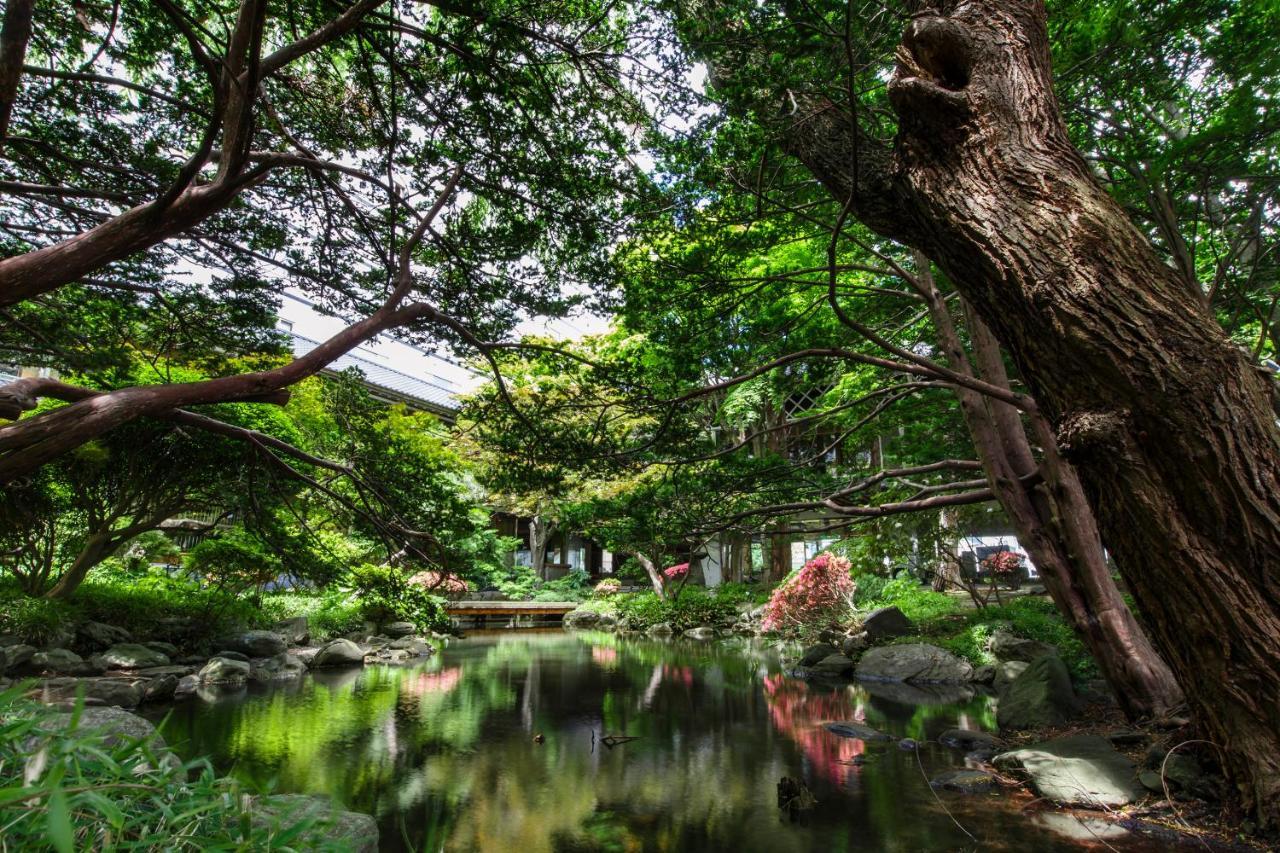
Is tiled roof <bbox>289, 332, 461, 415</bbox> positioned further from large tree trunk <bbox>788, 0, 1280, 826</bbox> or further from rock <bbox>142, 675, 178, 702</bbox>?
large tree trunk <bbox>788, 0, 1280, 826</bbox>

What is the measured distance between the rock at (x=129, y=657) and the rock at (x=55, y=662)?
25 centimetres

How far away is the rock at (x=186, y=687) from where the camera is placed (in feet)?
Answer: 23.0

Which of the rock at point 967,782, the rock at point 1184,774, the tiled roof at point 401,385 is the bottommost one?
the rock at point 967,782

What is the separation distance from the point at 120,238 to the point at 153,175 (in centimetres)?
207

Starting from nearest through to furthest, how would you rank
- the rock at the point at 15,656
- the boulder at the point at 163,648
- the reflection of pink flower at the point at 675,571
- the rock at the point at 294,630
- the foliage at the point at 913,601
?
1. the rock at the point at 15,656
2. the boulder at the point at 163,648
3. the rock at the point at 294,630
4. the foliage at the point at 913,601
5. the reflection of pink flower at the point at 675,571

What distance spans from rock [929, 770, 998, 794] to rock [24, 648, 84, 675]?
330 inches

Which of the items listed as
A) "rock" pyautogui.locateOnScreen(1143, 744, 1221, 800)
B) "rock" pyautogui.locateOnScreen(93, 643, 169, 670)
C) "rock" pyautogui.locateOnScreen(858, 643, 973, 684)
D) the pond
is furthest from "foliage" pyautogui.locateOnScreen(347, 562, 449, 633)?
"rock" pyautogui.locateOnScreen(858, 643, 973, 684)

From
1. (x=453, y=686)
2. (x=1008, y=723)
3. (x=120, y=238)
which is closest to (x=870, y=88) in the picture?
(x=120, y=238)

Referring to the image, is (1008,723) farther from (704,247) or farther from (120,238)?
(120,238)

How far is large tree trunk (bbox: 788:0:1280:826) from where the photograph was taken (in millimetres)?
1896

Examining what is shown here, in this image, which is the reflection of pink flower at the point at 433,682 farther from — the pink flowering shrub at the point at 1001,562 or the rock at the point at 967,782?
the pink flowering shrub at the point at 1001,562

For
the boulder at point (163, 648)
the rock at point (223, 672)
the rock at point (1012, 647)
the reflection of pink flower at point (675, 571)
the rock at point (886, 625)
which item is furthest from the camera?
the reflection of pink flower at point (675, 571)

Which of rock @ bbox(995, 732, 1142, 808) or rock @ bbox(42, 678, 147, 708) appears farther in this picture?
rock @ bbox(42, 678, 147, 708)

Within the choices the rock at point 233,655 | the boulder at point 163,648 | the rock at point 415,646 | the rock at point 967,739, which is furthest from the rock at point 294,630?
the rock at point 967,739
